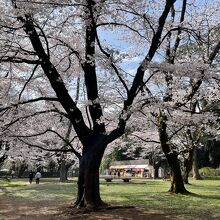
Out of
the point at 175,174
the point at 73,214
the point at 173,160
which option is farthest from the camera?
the point at 175,174

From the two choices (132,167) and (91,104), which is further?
(132,167)

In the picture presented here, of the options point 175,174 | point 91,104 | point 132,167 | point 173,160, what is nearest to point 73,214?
point 91,104

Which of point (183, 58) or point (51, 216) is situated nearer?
point (51, 216)

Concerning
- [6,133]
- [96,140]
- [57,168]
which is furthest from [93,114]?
[57,168]

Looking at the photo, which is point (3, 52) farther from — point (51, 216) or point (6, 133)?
point (51, 216)

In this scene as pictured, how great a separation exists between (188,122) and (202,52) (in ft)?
10.4

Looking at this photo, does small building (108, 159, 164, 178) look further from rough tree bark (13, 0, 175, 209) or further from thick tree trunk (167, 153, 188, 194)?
rough tree bark (13, 0, 175, 209)

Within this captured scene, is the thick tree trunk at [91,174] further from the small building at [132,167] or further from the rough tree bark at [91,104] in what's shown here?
the small building at [132,167]

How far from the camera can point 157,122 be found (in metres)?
19.4

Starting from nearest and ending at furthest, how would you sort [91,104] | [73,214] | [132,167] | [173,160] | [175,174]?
1. [73,214]
2. [91,104]
3. [173,160]
4. [175,174]
5. [132,167]

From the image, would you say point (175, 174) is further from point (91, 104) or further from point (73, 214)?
point (73, 214)

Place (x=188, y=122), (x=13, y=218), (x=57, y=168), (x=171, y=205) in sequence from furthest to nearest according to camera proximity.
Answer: (x=57, y=168) → (x=188, y=122) → (x=171, y=205) → (x=13, y=218)

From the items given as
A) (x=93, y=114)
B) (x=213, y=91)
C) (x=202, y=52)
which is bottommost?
(x=93, y=114)

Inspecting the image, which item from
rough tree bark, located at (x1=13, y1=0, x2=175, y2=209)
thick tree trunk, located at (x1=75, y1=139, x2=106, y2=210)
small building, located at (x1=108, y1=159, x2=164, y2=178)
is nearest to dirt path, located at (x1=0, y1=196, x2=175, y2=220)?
thick tree trunk, located at (x1=75, y1=139, x2=106, y2=210)
